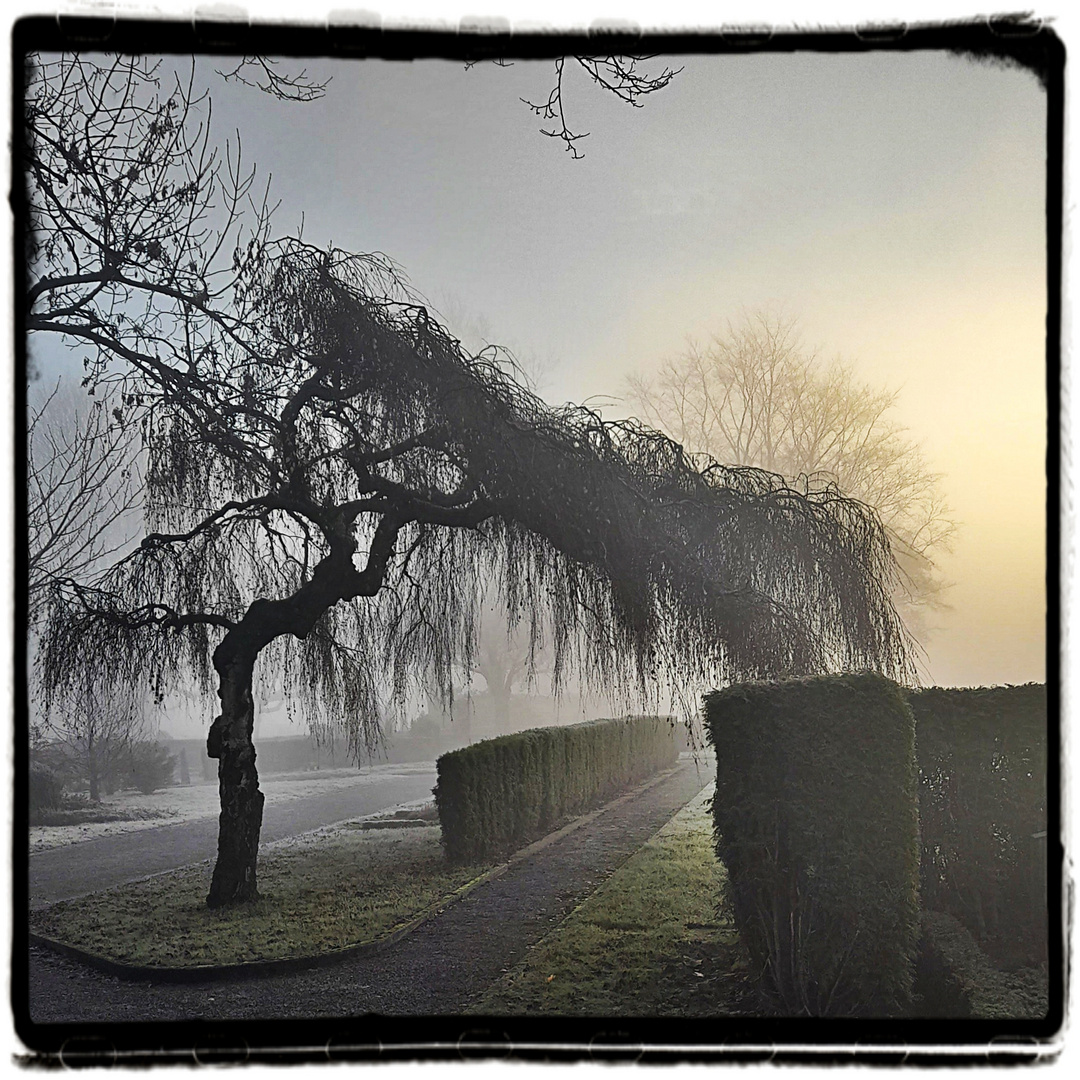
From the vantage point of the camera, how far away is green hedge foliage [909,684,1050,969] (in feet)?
11.8

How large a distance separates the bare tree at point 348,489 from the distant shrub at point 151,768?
2145mm

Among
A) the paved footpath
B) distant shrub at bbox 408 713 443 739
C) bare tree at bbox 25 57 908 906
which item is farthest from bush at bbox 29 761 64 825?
distant shrub at bbox 408 713 443 739

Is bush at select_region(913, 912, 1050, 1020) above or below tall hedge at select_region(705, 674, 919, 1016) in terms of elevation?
below

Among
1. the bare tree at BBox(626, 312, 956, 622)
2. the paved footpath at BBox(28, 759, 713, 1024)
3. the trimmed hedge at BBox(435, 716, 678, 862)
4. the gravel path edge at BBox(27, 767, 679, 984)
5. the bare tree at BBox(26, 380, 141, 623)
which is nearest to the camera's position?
the paved footpath at BBox(28, 759, 713, 1024)

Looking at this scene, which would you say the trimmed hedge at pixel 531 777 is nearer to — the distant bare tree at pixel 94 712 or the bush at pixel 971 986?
the bush at pixel 971 986

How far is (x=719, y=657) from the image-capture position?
12.8ft

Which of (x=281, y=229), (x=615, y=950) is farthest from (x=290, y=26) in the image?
(x=615, y=950)

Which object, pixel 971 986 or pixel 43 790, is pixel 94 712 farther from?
pixel 971 986

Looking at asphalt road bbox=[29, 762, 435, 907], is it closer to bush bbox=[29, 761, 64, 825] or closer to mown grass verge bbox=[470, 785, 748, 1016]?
bush bbox=[29, 761, 64, 825]

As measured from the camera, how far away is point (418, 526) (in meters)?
4.29

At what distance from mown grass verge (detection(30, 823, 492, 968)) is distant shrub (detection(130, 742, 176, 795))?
4.38 feet

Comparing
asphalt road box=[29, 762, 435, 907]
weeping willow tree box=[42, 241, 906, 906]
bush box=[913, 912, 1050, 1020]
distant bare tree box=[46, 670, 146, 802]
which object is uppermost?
weeping willow tree box=[42, 241, 906, 906]

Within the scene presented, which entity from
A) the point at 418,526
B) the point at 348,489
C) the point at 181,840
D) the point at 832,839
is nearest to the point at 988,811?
the point at 832,839

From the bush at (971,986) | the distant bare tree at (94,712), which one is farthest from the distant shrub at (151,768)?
the bush at (971,986)
